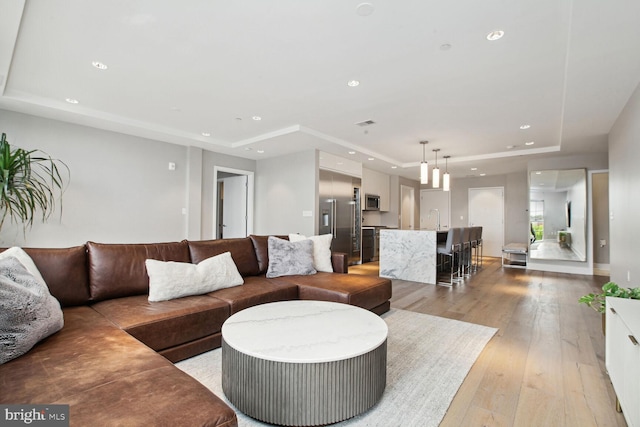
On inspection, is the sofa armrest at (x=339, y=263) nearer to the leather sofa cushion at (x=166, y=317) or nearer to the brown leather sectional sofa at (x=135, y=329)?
the brown leather sectional sofa at (x=135, y=329)

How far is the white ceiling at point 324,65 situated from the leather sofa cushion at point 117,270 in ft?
5.61

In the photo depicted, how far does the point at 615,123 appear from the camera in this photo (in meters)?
3.96

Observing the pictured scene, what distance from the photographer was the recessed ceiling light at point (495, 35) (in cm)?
224

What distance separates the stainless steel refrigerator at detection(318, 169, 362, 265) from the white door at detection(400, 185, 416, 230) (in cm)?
264

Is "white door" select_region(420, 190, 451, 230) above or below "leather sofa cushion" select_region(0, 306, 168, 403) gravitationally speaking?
above

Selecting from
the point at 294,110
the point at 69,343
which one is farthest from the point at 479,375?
the point at 294,110

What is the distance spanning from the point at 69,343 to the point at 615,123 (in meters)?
6.03

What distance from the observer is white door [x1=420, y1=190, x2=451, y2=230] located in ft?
31.3

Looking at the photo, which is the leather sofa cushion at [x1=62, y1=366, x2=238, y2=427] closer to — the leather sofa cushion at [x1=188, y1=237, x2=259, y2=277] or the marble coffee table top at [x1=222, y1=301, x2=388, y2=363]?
the marble coffee table top at [x1=222, y1=301, x2=388, y2=363]

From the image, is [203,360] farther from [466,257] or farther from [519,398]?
[466,257]

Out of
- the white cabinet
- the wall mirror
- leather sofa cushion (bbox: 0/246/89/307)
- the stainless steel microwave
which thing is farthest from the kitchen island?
leather sofa cushion (bbox: 0/246/89/307)

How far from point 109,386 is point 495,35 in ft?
10.3

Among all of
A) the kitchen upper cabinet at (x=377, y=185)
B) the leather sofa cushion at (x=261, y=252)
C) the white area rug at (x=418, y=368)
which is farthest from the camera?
the kitchen upper cabinet at (x=377, y=185)

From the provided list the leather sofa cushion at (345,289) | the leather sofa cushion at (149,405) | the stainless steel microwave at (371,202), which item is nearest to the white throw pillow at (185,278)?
the leather sofa cushion at (345,289)
